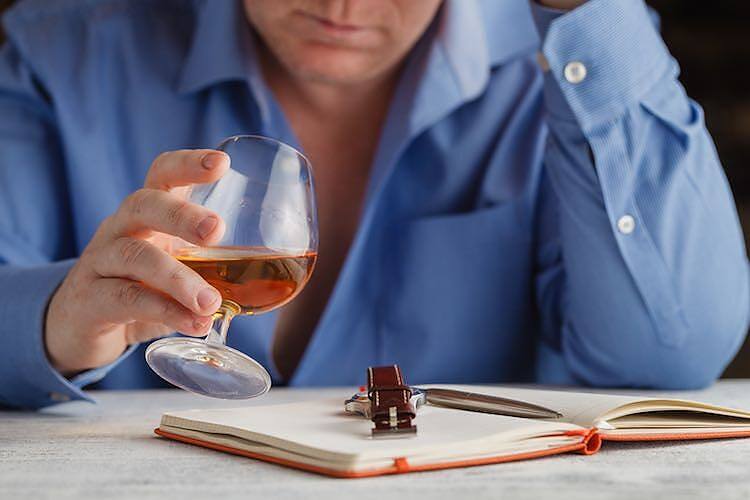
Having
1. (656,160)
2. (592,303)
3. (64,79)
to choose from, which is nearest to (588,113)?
(656,160)

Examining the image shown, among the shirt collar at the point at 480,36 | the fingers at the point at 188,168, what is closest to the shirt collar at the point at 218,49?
the shirt collar at the point at 480,36

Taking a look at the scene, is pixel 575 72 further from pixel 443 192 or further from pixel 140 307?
pixel 140 307

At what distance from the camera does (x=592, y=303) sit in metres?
1.35

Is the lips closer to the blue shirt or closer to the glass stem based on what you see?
the blue shirt

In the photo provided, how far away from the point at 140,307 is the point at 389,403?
0.85 feet

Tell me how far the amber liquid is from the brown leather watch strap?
12 cm

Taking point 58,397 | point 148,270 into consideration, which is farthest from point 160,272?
point 58,397

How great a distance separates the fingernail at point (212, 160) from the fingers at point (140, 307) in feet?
0.43

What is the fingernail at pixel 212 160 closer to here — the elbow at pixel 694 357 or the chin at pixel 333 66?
the chin at pixel 333 66

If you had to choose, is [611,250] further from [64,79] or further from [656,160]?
[64,79]

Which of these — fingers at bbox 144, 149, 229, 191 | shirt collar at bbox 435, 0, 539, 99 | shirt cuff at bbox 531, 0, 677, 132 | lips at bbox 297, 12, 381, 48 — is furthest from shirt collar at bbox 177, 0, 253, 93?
fingers at bbox 144, 149, 229, 191

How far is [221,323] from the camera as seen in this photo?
90 cm

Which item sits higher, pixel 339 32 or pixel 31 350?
pixel 339 32

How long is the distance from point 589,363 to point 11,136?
3.00 ft
